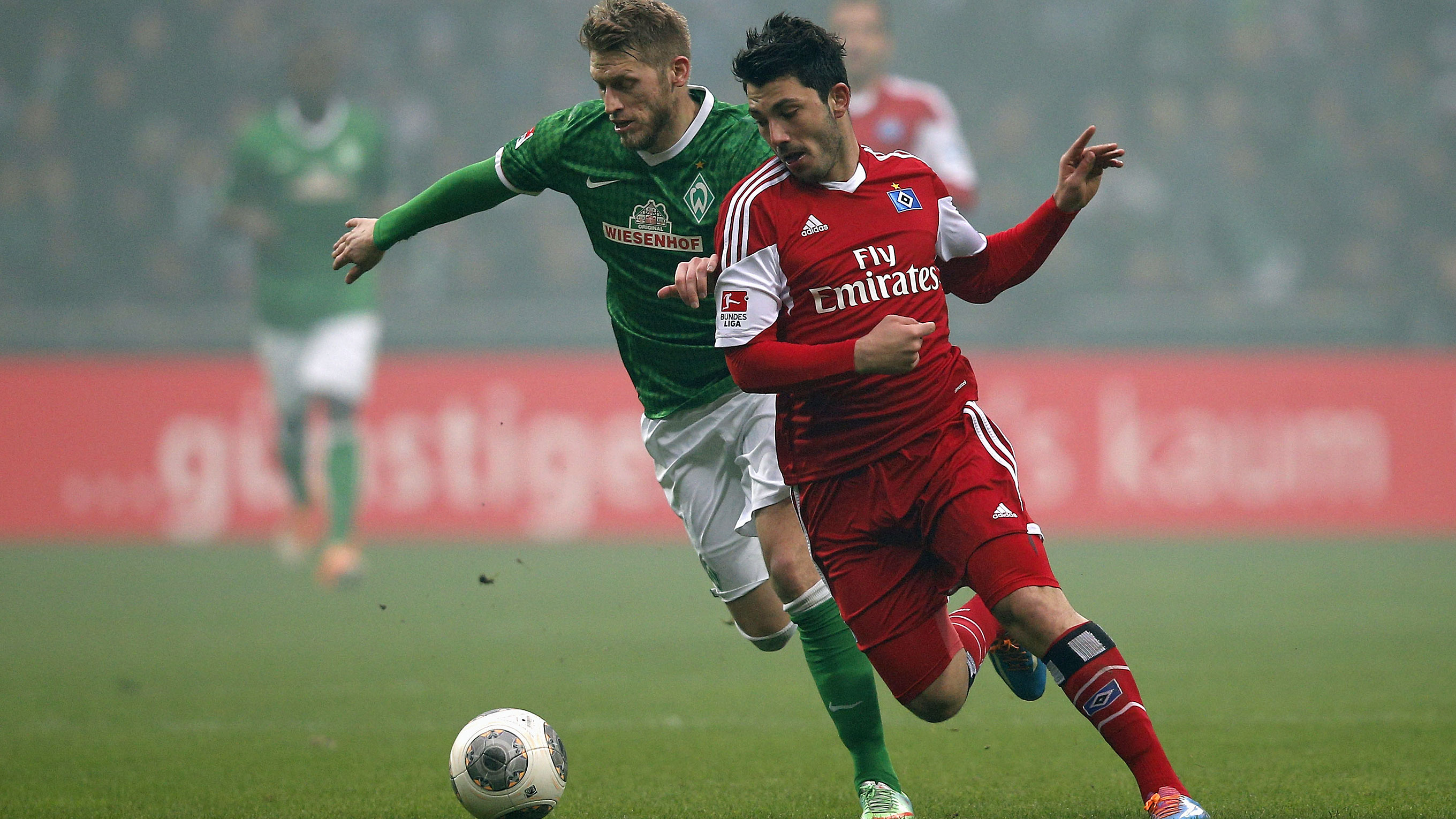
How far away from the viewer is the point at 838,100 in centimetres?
378

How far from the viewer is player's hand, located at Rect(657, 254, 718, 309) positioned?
364 cm

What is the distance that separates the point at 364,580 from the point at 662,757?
5.89 meters

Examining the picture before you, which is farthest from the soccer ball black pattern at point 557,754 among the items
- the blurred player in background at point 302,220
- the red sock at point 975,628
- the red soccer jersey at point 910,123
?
the blurred player in background at point 302,220

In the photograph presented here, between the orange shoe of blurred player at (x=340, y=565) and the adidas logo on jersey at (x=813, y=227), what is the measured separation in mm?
6525

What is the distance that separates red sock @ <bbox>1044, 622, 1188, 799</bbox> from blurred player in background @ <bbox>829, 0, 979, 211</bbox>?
3.74 metres

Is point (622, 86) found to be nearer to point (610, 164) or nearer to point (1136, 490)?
point (610, 164)

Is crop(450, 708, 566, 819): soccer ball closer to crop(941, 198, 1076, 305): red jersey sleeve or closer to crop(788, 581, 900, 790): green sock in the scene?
crop(788, 581, 900, 790): green sock

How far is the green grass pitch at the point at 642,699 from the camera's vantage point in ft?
14.2

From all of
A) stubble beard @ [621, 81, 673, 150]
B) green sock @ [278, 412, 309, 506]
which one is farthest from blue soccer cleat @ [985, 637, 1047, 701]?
green sock @ [278, 412, 309, 506]

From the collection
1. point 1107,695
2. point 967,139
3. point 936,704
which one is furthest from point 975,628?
point 967,139

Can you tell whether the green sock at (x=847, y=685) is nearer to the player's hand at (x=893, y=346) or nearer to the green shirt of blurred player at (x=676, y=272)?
the green shirt of blurred player at (x=676, y=272)

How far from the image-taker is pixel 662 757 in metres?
4.95

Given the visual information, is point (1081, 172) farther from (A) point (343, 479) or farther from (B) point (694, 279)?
(A) point (343, 479)

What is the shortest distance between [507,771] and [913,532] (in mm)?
1169
